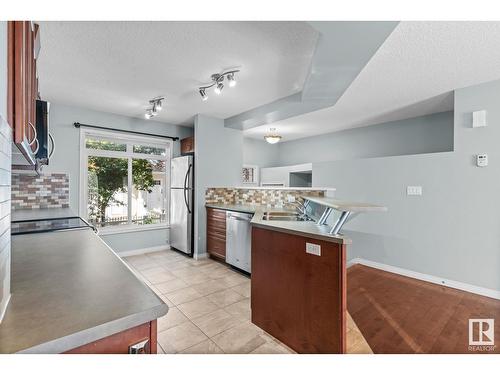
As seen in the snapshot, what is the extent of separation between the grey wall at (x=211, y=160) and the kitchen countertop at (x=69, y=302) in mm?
3103

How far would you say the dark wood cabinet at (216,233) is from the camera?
399 centimetres

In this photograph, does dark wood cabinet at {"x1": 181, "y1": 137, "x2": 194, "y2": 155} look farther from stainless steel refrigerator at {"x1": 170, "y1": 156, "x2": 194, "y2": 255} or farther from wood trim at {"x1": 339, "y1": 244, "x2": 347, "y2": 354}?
wood trim at {"x1": 339, "y1": 244, "x2": 347, "y2": 354}

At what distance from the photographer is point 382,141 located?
483 centimetres

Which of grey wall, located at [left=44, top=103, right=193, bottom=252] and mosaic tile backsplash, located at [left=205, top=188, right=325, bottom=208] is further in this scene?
grey wall, located at [left=44, top=103, right=193, bottom=252]

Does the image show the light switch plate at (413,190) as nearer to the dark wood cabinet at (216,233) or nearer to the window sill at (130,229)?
the dark wood cabinet at (216,233)

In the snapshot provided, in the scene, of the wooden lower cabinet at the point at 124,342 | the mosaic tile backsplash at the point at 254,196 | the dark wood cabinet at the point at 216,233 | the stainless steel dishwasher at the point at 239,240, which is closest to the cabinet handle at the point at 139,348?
the wooden lower cabinet at the point at 124,342

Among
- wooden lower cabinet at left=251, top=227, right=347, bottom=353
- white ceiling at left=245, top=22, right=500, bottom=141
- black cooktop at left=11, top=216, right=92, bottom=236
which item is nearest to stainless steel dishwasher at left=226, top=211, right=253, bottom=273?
wooden lower cabinet at left=251, top=227, right=347, bottom=353

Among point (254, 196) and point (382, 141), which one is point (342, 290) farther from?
point (382, 141)

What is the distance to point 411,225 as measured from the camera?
11.6 ft

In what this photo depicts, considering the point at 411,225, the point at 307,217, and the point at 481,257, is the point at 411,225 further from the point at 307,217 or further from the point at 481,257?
the point at 307,217

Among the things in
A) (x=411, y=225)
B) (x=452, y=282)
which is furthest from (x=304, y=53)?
(x=452, y=282)

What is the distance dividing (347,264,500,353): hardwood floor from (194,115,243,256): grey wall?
2532 mm

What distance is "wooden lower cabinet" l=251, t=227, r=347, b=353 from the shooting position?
1.59 metres
